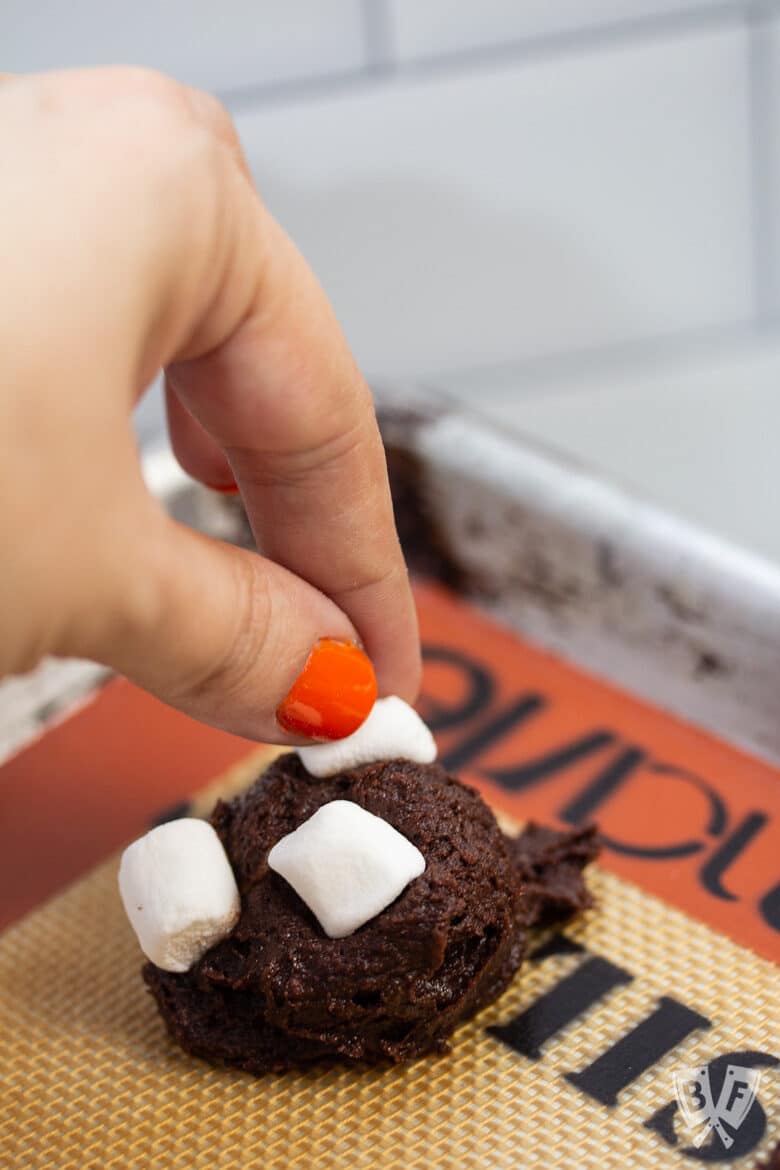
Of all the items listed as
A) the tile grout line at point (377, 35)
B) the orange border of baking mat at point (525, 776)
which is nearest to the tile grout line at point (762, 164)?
the tile grout line at point (377, 35)

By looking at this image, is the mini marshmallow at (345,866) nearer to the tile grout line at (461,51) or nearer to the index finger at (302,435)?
the index finger at (302,435)

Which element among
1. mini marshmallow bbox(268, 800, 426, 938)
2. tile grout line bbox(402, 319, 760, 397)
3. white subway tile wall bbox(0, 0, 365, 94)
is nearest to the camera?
mini marshmallow bbox(268, 800, 426, 938)

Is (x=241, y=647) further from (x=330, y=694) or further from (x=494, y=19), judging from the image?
(x=494, y=19)

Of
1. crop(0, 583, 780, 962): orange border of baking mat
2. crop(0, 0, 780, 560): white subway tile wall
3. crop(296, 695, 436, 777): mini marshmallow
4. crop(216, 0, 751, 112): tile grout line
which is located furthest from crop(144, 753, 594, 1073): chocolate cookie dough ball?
crop(216, 0, 751, 112): tile grout line

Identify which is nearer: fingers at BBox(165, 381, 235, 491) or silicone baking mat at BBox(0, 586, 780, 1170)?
silicone baking mat at BBox(0, 586, 780, 1170)

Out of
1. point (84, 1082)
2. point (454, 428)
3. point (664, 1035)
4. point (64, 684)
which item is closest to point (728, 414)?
point (454, 428)

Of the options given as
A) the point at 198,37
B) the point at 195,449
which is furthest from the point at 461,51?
the point at 195,449

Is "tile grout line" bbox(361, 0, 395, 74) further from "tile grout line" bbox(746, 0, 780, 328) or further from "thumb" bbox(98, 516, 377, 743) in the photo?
"thumb" bbox(98, 516, 377, 743)
